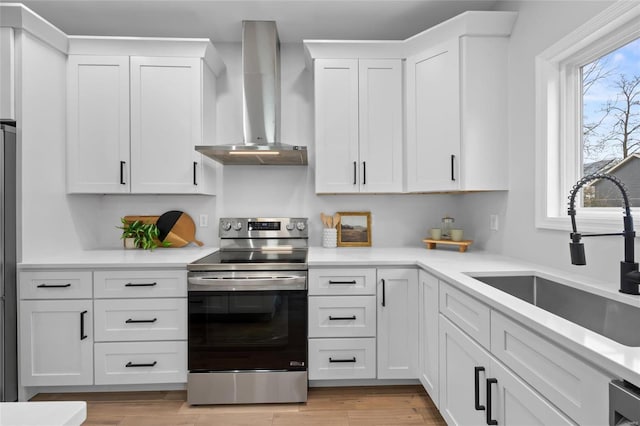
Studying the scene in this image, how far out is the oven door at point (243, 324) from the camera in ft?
7.36

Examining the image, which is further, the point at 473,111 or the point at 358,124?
the point at 358,124

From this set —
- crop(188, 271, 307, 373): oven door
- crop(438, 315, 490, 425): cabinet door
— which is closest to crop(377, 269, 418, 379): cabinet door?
crop(438, 315, 490, 425): cabinet door

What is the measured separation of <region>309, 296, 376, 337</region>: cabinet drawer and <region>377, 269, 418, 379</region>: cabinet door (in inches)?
2.7

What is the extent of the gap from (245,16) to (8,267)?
7.17 feet

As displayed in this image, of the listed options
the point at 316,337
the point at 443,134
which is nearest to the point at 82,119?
the point at 316,337

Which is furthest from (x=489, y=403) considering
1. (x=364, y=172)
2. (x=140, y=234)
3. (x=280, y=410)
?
(x=140, y=234)

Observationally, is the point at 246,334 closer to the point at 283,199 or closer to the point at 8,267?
the point at 283,199

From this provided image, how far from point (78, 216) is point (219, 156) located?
1.16 metres

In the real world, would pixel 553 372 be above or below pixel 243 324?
above

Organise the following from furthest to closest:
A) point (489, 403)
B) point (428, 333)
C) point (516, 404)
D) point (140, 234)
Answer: point (140, 234) → point (428, 333) → point (489, 403) → point (516, 404)

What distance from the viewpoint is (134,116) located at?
2.65 metres

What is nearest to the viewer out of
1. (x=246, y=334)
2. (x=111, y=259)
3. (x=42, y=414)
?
(x=42, y=414)

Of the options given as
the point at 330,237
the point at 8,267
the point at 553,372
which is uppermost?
the point at 330,237

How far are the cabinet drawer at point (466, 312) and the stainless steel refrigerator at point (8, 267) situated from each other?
8.07 ft
